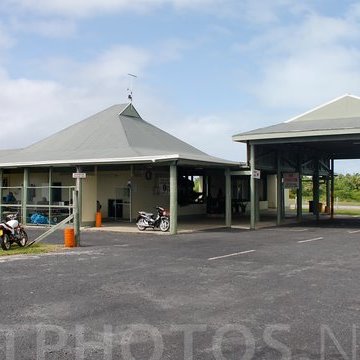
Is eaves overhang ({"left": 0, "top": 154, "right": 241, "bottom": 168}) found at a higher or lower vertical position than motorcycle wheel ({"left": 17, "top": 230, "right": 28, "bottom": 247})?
higher

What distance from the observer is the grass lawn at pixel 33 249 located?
15.1 meters

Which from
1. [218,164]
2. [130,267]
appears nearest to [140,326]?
[130,267]

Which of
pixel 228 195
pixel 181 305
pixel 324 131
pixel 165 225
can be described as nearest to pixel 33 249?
pixel 165 225

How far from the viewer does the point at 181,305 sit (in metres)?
8.04

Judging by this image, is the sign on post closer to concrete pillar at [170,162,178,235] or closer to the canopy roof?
the canopy roof

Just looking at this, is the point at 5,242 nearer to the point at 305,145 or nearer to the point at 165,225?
the point at 165,225

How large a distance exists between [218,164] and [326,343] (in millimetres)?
18877

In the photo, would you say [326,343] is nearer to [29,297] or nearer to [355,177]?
[29,297]

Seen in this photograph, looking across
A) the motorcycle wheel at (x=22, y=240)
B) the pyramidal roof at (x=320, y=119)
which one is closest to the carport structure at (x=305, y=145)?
the pyramidal roof at (x=320, y=119)

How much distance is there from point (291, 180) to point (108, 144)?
417 inches

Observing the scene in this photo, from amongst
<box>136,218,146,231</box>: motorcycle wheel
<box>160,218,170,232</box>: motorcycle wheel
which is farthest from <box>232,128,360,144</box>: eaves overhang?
<box>136,218,146,231</box>: motorcycle wheel

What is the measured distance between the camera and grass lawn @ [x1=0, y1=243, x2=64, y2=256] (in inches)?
594

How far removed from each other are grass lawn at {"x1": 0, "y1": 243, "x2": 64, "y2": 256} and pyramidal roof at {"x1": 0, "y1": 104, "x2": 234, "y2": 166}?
6.71m

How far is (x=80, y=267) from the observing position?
39.4ft
